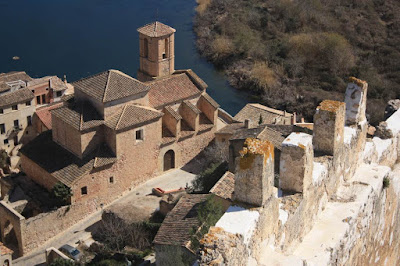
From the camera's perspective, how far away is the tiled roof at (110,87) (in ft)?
74.7

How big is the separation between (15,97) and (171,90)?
25.3 feet

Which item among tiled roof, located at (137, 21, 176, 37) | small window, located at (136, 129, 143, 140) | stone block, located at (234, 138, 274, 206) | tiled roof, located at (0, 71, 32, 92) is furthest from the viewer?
tiled roof, located at (0, 71, 32, 92)

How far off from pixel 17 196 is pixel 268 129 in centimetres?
972

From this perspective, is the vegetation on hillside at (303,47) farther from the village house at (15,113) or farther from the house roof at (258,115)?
the village house at (15,113)

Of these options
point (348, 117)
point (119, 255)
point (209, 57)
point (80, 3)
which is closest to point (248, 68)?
point (209, 57)

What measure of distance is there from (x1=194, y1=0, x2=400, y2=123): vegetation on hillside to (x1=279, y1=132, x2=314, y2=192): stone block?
959 inches

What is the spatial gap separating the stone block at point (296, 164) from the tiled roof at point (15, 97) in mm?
21852

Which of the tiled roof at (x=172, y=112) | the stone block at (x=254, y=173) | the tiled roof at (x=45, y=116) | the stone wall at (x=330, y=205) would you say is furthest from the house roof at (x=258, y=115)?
the stone block at (x=254, y=173)

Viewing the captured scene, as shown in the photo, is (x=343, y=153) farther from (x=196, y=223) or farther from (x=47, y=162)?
(x=47, y=162)

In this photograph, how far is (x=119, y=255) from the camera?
19.7 meters

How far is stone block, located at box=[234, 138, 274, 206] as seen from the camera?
7.38 meters

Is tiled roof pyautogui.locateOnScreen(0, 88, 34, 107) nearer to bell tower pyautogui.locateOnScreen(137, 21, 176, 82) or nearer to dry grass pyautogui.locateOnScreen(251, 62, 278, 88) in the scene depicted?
bell tower pyautogui.locateOnScreen(137, 21, 176, 82)

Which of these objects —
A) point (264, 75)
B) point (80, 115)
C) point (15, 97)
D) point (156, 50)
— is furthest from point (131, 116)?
point (264, 75)

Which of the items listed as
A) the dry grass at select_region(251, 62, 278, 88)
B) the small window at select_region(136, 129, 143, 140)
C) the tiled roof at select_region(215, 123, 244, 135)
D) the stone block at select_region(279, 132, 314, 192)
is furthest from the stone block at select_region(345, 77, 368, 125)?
the dry grass at select_region(251, 62, 278, 88)
